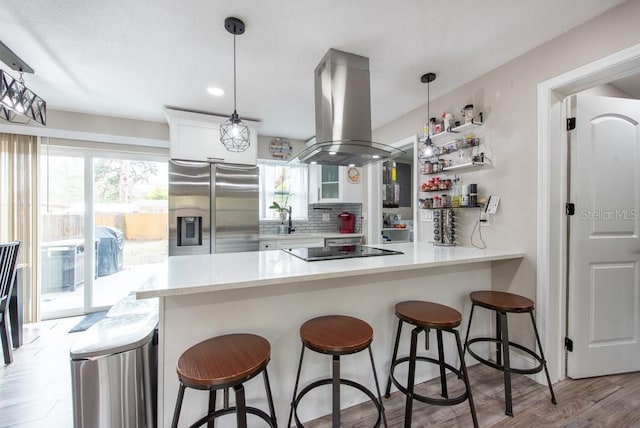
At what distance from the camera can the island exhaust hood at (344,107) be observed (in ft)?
6.30

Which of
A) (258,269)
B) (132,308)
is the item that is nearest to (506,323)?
(258,269)

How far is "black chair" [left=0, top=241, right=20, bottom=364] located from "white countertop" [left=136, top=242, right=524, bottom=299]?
160 centimetres

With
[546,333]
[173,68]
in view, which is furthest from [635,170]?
[173,68]

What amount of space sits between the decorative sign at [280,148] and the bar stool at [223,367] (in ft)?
10.4

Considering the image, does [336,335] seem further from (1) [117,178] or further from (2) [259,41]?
(1) [117,178]

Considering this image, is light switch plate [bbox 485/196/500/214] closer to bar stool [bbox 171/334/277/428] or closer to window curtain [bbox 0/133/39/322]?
bar stool [bbox 171/334/277/428]

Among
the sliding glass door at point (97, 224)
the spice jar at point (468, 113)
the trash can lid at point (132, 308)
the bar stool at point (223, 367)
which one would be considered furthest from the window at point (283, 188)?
the bar stool at point (223, 367)

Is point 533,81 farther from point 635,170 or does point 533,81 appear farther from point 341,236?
point 341,236

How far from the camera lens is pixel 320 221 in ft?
14.5

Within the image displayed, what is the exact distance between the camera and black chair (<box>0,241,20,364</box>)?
7.11 ft

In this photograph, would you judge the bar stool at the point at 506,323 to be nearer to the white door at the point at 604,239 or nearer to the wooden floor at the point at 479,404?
the wooden floor at the point at 479,404

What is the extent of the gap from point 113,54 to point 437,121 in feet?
9.38

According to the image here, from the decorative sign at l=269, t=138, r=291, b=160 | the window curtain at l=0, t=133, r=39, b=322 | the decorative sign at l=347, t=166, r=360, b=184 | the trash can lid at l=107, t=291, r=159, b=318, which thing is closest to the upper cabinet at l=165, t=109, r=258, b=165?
the decorative sign at l=269, t=138, r=291, b=160

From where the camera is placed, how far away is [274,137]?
4035mm
